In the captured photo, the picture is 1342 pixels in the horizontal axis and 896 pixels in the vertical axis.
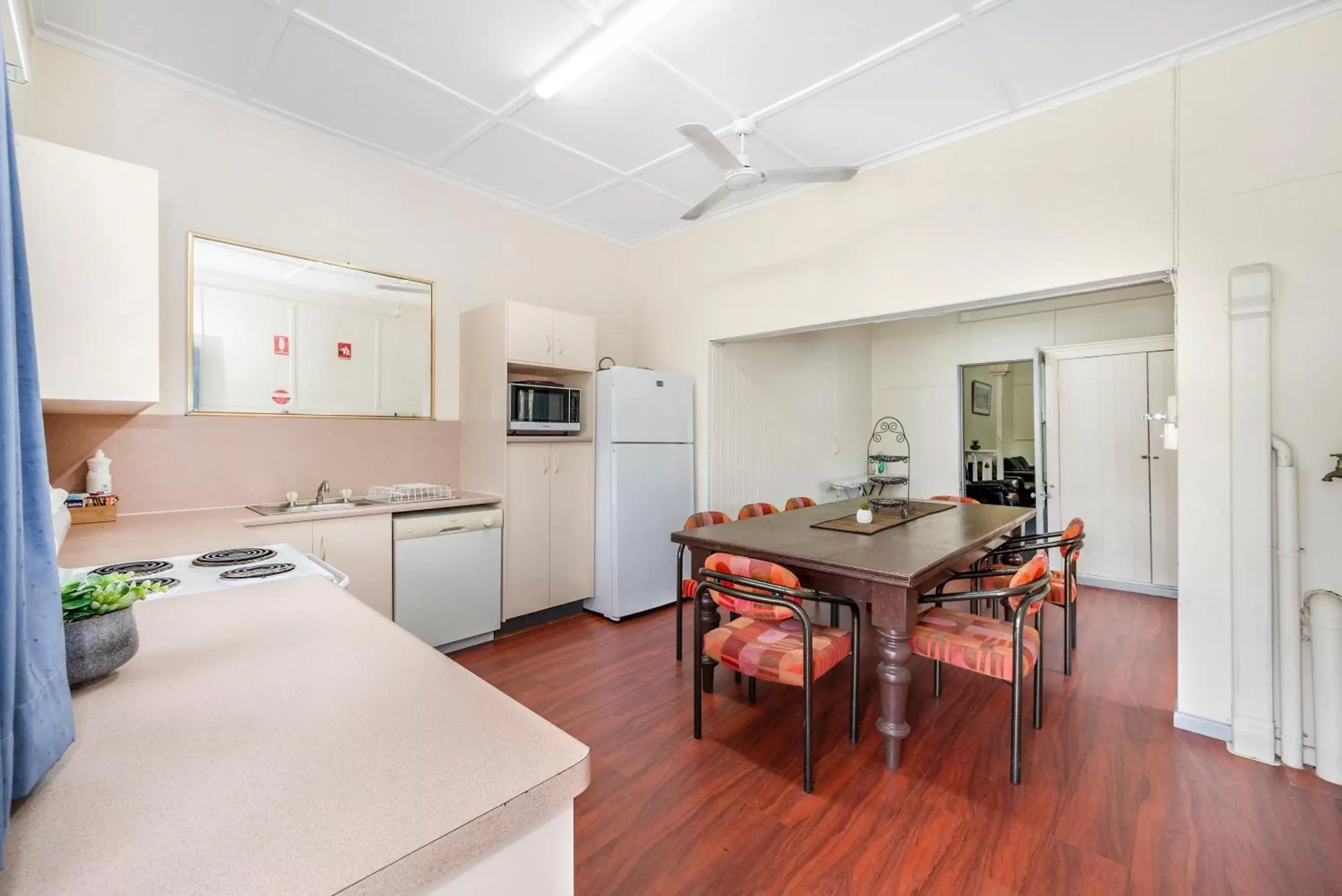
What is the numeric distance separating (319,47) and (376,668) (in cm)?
283

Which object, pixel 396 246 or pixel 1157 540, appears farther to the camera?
pixel 1157 540

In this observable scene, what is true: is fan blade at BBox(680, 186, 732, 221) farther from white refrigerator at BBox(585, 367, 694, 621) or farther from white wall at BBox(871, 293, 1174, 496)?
white wall at BBox(871, 293, 1174, 496)

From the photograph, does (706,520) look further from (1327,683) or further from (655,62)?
(1327,683)

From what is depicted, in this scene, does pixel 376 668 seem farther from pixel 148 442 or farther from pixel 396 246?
pixel 396 246

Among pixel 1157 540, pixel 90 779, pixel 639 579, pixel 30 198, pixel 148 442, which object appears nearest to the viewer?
pixel 90 779

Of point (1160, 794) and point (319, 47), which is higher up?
point (319, 47)

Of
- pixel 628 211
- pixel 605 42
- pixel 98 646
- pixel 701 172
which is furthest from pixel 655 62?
pixel 98 646

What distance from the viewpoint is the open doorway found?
5754 millimetres

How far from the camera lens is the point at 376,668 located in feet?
3.22

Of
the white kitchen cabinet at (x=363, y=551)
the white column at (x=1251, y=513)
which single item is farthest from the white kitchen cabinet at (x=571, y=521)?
the white column at (x=1251, y=513)

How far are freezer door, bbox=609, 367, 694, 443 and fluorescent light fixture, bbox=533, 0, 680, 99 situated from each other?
175cm

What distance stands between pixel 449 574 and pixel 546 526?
2.39 feet

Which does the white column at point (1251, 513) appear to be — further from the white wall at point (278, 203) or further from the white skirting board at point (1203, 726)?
the white wall at point (278, 203)

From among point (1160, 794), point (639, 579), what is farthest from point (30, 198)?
point (1160, 794)
